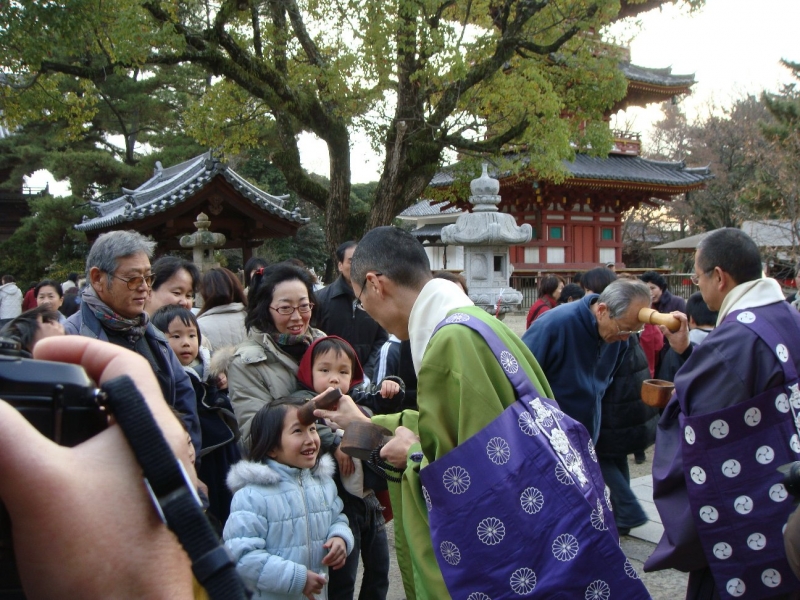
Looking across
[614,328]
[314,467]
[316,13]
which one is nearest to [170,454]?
[314,467]

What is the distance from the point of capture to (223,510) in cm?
304

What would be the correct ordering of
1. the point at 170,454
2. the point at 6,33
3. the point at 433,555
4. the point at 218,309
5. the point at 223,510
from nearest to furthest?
1. the point at 170,454
2. the point at 433,555
3. the point at 223,510
4. the point at 218,309
5. the point at 6,33

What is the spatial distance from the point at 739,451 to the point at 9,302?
499 inches

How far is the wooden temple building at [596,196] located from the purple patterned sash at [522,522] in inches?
736

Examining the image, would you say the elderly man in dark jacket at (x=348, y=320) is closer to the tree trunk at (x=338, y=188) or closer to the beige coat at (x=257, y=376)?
the beige coat at (x=257, y=376)

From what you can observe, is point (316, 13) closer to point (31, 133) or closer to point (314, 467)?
point (314, 467)

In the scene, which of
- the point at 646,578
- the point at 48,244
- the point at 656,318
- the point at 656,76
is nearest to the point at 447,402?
the point at 656,318

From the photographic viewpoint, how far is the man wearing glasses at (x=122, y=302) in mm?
2514

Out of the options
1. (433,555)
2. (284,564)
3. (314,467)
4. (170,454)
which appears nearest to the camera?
(170,454)

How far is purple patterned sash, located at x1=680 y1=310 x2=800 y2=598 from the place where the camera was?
2.54 m

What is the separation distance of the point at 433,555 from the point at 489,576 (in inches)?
9.5

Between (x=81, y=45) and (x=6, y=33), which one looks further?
(x=81, y=45)

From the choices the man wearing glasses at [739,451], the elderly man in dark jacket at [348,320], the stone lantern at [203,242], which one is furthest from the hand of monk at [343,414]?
the stone lantern at [203,242]

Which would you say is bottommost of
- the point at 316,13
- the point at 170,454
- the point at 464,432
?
the point at 464,432
